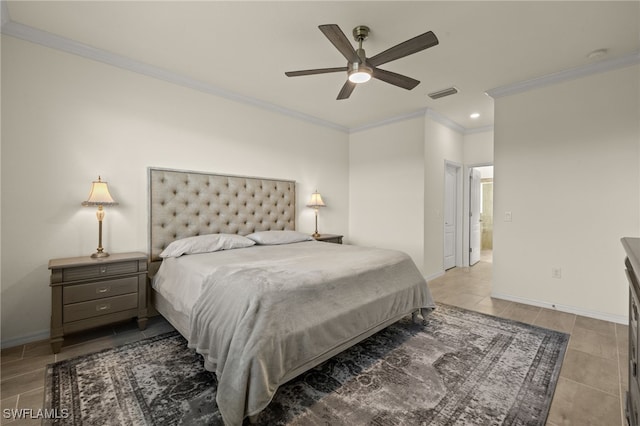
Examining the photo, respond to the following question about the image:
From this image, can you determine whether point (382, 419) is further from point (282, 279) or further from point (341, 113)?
point (341, 113)

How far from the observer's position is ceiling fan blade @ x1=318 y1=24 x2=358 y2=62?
→ 71.9 inches

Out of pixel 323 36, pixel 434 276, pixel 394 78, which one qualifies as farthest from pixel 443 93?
pixel 434 276

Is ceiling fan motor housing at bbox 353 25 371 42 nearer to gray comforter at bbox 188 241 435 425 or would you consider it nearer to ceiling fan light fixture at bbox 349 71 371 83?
ceiling fan light fixture at bbox 349 71 371 83

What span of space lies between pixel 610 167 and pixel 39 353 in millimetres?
5534

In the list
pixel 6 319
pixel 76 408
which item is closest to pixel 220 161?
pixel 6 319

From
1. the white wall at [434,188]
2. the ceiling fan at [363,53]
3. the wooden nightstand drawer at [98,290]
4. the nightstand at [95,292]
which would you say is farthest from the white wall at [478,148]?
the wooden nightstand drawer at [98,290]

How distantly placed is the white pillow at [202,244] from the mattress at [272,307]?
124 mm

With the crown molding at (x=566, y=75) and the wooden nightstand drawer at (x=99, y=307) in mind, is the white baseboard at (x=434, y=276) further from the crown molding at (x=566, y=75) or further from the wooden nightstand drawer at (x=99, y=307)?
the wooden nightstand drawer at (x=99, y=307)

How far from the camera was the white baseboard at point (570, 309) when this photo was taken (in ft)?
9.36

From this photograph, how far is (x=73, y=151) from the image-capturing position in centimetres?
256

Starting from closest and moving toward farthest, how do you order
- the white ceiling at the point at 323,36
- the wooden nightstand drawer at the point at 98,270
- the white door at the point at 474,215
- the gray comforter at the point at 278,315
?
the gray comforter at the point at 278,315, the white ceiling at the point at 323,36, the wooden nightstand drawer at the point at 98,270, the white door at the point at 474,215

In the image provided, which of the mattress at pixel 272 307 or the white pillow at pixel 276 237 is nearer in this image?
the mattress at pixel 272 307

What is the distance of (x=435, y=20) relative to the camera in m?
2.24

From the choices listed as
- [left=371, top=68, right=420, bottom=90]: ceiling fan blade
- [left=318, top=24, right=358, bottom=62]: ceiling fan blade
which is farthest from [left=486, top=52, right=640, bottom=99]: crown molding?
[left=318, top=24, right=358, bottom=62]: ceiling fan blade
